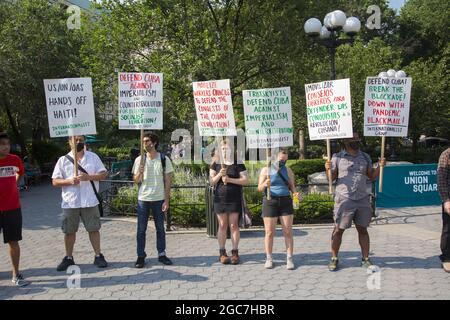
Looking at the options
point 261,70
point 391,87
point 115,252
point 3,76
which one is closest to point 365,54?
point 261,70

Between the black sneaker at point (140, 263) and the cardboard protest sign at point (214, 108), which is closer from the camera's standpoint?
the black sneaker at point (140, 263)

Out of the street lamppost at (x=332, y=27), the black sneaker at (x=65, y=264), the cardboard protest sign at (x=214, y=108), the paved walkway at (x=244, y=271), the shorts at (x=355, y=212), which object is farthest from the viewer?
the street lamppost at (x=332, y=27)

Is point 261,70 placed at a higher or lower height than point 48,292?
higher

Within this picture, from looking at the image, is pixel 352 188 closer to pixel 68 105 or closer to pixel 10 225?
pixel 68 105

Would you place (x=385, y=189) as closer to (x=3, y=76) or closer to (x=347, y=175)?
(x=347, y=175)

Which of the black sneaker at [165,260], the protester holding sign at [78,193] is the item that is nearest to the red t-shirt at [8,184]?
the protester holding sign at [78,193]

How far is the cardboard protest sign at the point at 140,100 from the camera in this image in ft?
21.3

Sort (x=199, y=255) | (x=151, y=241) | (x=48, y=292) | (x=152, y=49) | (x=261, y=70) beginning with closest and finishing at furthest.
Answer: (x=48, y=292)
(x=199, y=255)
(x=151, y=241)
(x=152, y=49)
(x=261, y=70)

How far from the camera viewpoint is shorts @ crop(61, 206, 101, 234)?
6.16 m

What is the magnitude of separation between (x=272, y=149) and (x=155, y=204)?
1.89 m

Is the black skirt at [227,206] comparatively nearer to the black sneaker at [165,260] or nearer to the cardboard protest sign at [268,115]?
the cardboard protest sign at [268,115]

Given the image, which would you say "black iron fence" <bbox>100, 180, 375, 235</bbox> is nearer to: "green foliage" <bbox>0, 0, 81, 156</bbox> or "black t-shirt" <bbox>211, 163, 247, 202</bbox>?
"black t-shirt" <bbox>211, 163, 247, 202</bbox>

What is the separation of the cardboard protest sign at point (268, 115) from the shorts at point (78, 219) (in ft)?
7.99

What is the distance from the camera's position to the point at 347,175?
228 inches
